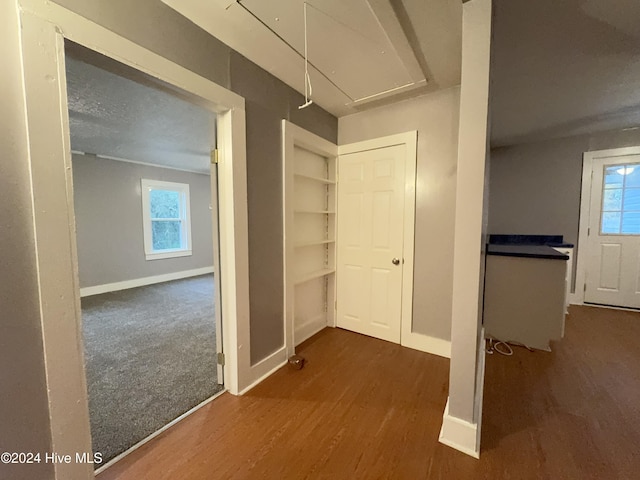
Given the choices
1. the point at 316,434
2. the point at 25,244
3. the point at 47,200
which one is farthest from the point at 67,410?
the point at 316,434

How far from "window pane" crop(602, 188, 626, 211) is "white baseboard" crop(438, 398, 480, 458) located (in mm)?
4186

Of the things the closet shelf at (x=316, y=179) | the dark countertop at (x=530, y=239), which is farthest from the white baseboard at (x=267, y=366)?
the dark countertop at (x=530, y=239)

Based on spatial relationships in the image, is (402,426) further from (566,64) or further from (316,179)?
(566,64)

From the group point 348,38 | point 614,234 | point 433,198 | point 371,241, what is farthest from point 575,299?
point 348,38

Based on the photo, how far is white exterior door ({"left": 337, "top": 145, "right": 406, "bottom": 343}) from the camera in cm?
260

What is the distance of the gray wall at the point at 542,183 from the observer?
375 centimetres

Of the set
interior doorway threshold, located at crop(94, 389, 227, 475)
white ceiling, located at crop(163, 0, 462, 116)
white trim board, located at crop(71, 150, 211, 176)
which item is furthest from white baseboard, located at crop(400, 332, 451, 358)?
white trim board, located at crop(71, 150, 211, 176)

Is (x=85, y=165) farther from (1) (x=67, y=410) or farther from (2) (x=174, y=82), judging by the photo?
(1) (x=67, y=410)

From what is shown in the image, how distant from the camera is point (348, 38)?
5.45 ft

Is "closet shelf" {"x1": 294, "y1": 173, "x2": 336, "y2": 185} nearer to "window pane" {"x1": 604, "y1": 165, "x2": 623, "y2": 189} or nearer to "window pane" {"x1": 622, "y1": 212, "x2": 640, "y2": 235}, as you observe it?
"window pane" {"x1": 604, "y1": 165, "x2": 623, "y2": 189}

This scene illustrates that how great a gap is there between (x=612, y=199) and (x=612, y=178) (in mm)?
290

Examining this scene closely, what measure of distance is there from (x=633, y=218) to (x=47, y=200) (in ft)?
19.3

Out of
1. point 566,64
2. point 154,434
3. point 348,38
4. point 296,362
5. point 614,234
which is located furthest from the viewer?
point 614,234

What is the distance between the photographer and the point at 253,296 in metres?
2.01
